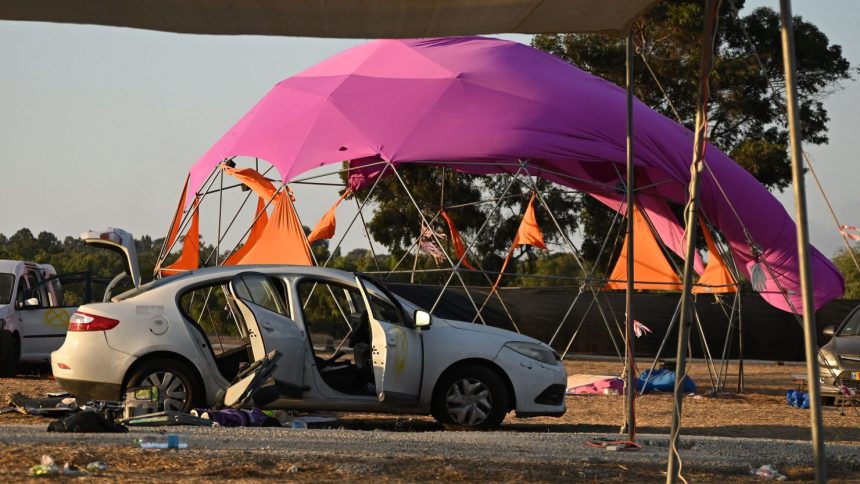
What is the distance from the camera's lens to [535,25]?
29.6ft

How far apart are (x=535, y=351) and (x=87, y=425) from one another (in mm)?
4423

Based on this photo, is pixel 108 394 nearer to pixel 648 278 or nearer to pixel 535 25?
pixel 535 25

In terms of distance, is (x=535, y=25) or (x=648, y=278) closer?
(x=535, y=25)

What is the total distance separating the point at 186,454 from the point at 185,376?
3.21 metres

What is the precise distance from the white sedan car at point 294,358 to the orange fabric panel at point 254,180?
851cm

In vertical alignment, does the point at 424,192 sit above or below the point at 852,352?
above

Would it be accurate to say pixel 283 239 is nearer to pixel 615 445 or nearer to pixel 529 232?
pixel 529 232

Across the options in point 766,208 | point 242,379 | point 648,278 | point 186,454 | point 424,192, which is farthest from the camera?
point 424,192

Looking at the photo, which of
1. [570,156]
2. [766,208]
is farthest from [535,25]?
[766,208]

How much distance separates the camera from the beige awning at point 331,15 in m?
8.34

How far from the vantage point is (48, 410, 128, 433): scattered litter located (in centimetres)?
992

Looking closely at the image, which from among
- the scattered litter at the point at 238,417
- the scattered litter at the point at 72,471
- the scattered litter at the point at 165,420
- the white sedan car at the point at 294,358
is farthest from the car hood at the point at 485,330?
the scattered litter at the point at 72,471

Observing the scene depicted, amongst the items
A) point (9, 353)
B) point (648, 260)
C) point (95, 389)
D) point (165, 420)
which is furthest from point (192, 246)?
point (165, 420)

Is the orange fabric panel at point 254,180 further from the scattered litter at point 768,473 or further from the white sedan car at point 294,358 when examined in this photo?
the scattered litter at point 768,473
